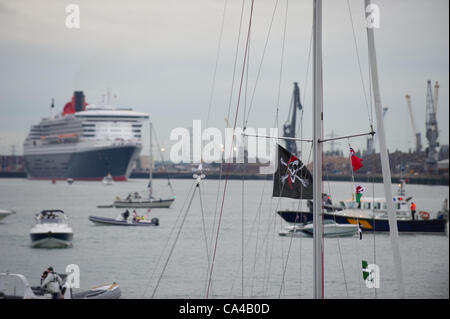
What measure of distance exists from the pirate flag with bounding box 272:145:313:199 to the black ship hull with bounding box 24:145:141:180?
90064 mm

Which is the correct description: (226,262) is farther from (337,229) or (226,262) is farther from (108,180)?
(108,180)

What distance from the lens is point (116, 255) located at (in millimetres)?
27031

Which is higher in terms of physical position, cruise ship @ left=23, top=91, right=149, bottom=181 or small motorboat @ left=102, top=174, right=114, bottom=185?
cruise ship @ left=23, top=91, right=149, bottom=181

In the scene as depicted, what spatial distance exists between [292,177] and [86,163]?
311 feet

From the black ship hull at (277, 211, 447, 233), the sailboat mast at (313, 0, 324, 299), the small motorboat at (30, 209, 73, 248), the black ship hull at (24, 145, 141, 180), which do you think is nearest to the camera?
the sailboat mast at (313, 0, 324, 299)

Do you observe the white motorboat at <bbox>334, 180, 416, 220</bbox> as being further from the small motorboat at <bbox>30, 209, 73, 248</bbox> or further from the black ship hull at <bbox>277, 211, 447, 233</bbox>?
the small motorboat at <bbox>30, 209, 73, 248</bbox>

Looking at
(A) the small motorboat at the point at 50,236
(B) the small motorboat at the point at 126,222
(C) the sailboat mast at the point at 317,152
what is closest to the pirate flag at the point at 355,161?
(C) the sailboat mast at the point at 317,152

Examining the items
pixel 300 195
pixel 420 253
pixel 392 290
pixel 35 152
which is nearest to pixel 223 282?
pixel 392 290

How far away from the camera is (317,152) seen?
5.75m

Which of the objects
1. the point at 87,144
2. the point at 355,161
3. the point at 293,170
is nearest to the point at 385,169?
the point at 355,161

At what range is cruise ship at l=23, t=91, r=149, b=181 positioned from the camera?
9625cm

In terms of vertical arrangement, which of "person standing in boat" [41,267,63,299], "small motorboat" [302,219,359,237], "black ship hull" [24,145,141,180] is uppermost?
"black ship hull" [24,145,141,180]

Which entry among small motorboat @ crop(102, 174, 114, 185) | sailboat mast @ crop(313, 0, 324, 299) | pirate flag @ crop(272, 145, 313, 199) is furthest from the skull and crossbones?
small motorboat @ crop(102, 174, 114, 185)
